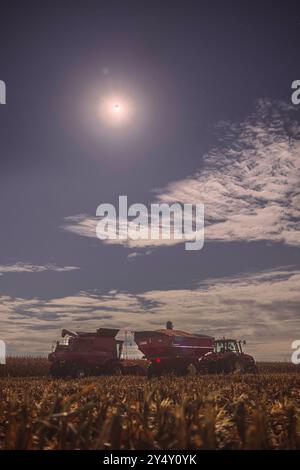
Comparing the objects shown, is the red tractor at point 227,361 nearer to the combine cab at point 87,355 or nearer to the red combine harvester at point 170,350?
the red combine harvester at point 170,350

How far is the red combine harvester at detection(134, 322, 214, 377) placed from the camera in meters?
24.4

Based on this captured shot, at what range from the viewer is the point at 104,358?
26031 mm

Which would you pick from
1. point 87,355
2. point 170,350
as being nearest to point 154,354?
point 170,350

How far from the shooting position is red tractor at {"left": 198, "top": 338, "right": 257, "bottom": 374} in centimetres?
2497

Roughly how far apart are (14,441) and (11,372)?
2921 cm

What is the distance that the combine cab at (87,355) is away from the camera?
2494 centimetres

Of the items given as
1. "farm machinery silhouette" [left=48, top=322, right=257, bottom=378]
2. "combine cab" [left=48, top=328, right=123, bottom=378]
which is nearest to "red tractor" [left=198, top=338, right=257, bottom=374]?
"farm machinery silhouette" [left=48, top=322, right=257, bottom=378]

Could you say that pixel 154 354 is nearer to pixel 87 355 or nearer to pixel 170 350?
pixel 170 350

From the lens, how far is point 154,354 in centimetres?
2488

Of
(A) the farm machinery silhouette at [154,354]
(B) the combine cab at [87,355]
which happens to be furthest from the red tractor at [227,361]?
(B) the combine cab at [87,355]

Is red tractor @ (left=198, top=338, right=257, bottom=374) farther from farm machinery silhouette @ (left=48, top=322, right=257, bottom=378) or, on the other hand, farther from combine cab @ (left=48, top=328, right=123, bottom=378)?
combine cab @ (left=48, top=328, right=123, bottom=378)

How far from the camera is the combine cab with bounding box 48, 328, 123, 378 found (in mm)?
24938
